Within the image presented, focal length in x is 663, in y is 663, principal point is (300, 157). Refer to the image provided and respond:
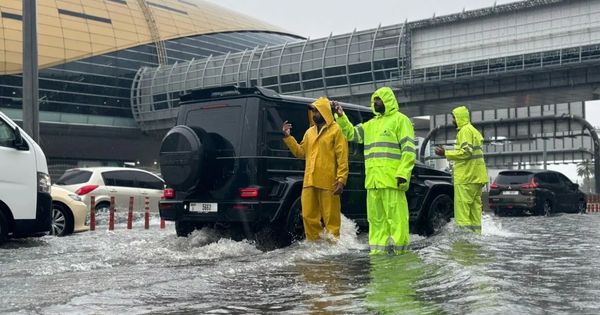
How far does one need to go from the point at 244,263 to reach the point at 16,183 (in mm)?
4078

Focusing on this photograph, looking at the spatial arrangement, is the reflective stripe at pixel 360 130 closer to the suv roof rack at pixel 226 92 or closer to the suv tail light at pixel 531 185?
the suv roof rack at pixel 226 92

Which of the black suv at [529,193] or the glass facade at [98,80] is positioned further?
the glass facade at [98,80]

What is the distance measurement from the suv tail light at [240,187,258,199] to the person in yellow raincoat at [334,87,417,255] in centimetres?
130

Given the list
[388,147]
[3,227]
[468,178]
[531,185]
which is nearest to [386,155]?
[388,147]

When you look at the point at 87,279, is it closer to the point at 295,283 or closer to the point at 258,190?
the point at 295,283

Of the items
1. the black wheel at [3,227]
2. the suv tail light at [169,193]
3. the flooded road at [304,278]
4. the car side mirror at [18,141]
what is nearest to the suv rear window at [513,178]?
the flooded road at [304,278]

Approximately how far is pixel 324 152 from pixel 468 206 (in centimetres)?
273

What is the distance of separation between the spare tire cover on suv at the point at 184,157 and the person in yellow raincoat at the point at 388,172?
193 centimetres

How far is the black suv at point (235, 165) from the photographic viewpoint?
771cm

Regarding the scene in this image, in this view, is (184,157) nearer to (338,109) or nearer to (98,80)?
(338,109)

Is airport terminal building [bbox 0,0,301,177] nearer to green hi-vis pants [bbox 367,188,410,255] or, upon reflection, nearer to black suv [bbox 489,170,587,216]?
black suv [bbox 489,170,587,216]

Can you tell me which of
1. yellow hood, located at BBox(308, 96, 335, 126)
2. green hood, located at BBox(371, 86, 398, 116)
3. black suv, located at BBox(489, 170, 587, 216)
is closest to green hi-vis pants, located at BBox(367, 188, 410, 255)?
green hood, located at BBox(371, 86, 398, 116)

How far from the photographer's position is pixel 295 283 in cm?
524

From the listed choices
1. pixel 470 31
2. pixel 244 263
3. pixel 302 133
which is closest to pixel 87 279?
pixel 244 263
